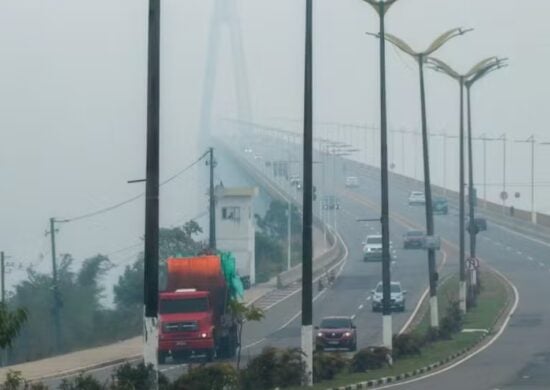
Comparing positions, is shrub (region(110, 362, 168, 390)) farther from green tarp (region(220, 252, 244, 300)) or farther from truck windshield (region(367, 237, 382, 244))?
truck windshield (region(367, 237, 382, 244))

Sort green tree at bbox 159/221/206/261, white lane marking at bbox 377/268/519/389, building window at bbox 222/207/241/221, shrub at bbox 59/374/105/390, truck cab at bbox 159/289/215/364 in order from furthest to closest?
building window at bbox 222/207/241/221
green tree at bbox 159/221/206/261
truck cab at bbox 159/289/215/364
white lane marking at bbox 377/268/519/389
shrub at bbox 59/374/105/390

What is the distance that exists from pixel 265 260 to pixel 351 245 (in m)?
11.0

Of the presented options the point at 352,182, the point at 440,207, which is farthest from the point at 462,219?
the point at 352,182

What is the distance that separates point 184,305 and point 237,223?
34.1 metres

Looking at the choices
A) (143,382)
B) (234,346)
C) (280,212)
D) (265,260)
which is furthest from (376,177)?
(143,382)

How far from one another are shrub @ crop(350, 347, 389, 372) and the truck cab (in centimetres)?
705

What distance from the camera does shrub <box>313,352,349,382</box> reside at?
34.6 m

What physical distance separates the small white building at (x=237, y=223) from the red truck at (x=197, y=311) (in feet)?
104

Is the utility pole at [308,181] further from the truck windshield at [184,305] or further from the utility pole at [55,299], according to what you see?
the utility pole at [55,299]

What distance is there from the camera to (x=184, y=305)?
45.8 meters

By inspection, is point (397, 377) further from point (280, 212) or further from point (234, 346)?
point (280, 212)

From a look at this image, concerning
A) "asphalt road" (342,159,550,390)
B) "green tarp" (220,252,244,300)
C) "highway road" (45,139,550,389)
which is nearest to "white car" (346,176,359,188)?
"highway road" (45,139,550,389)

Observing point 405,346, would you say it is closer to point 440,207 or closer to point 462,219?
point 462,219

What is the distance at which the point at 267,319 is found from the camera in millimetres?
63938
